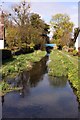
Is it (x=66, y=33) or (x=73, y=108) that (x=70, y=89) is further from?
(x=66, y=33)

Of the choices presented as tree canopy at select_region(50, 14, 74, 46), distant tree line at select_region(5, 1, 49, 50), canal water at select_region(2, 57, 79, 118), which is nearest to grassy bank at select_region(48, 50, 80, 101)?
canal water at select_region(2, 57, 79, 118)

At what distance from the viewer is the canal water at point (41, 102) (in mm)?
10961

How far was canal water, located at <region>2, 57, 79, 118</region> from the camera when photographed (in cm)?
1096

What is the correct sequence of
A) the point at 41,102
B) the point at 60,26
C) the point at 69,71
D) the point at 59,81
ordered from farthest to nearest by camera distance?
the point at 60,26
the point at 69,71
the point at 59,81
the point at 41,102

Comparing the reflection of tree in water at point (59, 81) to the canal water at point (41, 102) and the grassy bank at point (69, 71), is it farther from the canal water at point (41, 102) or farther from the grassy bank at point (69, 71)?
the grassy bank at point (69, 71)

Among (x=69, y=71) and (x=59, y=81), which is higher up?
(x=69, y=71)

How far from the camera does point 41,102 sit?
516 inches

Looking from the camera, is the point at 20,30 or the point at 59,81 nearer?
the point at 59,81

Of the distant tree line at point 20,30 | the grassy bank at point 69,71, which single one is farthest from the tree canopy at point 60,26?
the grassy bank at point 69,71

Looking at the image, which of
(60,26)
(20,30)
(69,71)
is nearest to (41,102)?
(69,71)

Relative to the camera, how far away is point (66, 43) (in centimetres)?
7769

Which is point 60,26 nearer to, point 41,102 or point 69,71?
point 69,71

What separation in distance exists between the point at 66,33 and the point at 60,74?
61.3 meters

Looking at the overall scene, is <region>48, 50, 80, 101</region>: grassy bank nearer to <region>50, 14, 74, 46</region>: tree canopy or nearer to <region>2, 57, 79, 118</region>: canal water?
<region>2, 57, 79, 118</region>: canal water
